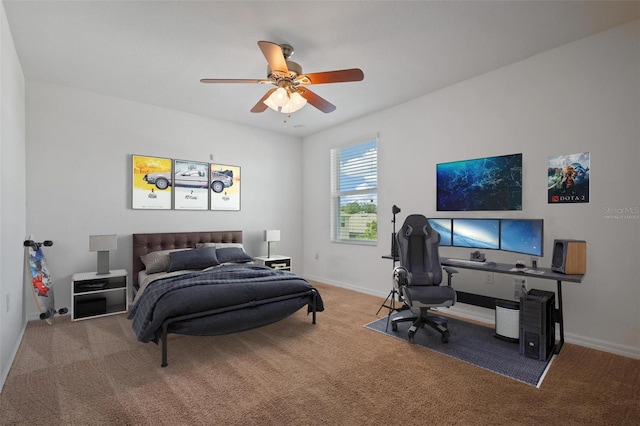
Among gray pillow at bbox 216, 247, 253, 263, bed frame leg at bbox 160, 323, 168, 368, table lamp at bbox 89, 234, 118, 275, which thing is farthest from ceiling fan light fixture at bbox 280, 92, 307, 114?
table lamp at bbox 89, 234, 118, 275

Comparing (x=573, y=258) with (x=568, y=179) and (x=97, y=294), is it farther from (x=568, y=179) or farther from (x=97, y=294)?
(x=97, y=294)

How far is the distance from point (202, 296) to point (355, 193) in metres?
3.29

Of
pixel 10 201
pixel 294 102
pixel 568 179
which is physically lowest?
pixel 10 201

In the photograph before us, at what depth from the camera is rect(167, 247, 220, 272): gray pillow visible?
13.5 ft

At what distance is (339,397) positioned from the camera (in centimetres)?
219

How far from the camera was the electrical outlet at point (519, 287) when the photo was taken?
11.1 ft

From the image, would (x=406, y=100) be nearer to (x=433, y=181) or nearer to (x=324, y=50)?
(x=433, y=181)

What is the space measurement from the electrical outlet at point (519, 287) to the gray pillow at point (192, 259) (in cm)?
374

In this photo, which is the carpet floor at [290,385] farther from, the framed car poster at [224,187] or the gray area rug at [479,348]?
the framed car poster at [224,187]

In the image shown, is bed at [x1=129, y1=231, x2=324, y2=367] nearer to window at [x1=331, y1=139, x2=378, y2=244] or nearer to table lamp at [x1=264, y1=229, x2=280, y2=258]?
table lamp at [x1=264, y1=229, x2=280, y2=258]

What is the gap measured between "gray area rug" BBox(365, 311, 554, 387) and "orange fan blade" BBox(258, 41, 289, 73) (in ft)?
9.37

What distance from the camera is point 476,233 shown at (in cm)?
364

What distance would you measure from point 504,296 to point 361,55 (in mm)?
3102

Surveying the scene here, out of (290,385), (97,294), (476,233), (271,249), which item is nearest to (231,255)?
→ (271,249)
